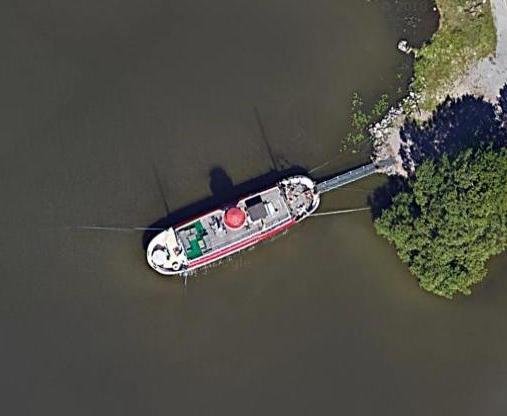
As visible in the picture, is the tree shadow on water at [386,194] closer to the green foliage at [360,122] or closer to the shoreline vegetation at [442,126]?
the shoreline vegetation at [442,126]

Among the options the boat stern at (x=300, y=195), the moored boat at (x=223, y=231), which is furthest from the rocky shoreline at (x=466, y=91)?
the moored boat at (x=223, y=231)

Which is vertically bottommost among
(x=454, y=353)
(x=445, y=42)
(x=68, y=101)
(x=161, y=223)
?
(x=454, y=353)

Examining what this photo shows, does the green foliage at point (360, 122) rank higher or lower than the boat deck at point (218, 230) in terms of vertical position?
higher

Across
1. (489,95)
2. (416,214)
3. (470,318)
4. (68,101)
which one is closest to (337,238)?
(416,214)

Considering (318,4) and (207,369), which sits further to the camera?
(318,4)

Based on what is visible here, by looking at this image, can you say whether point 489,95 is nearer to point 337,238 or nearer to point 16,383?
point 337,238

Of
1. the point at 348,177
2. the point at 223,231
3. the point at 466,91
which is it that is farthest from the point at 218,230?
the point at 466,91

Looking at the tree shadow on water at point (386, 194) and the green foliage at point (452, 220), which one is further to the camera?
the tree shadow on water at point (386, 194)
